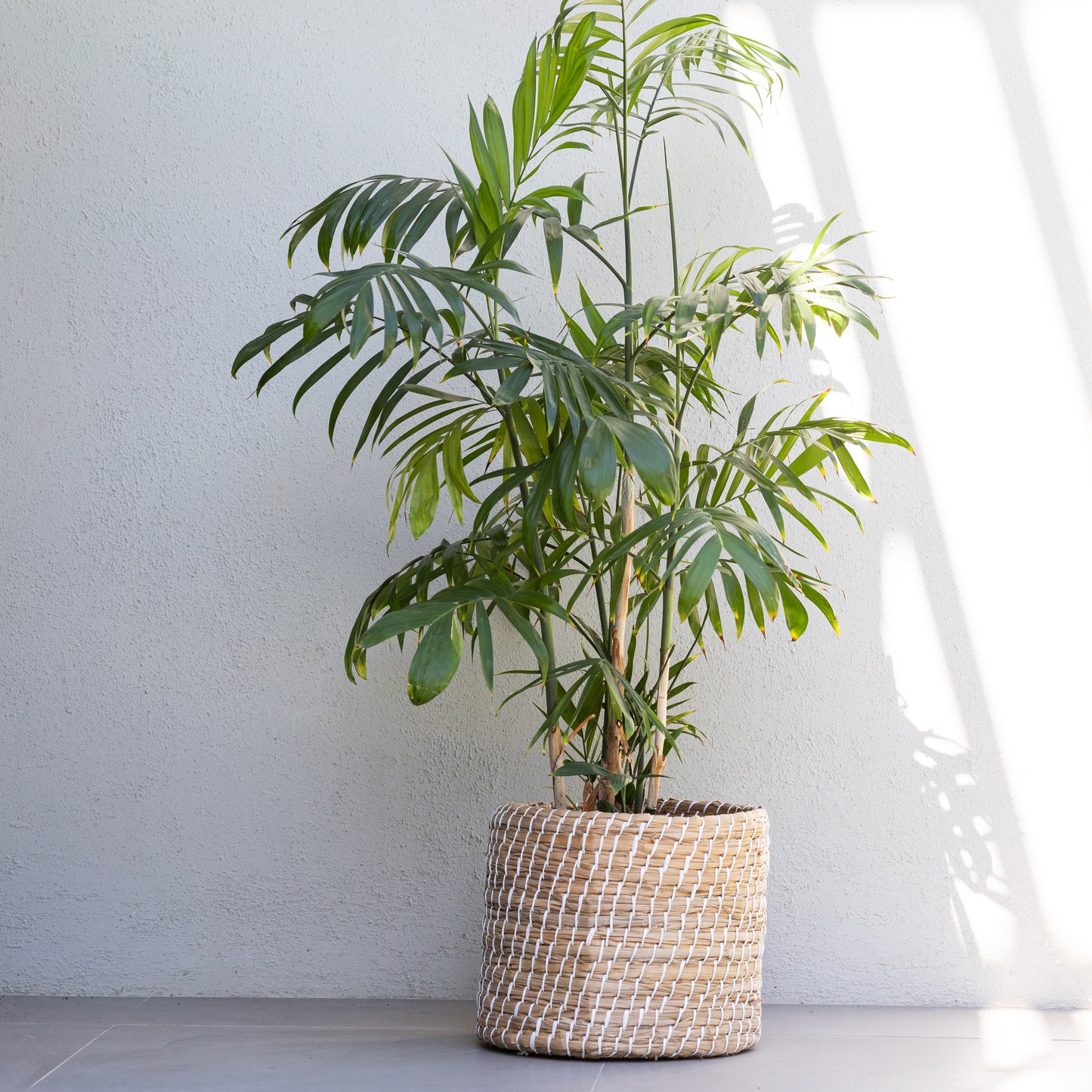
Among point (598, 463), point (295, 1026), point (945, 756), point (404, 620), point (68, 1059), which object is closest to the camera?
Result: point (598, 463)

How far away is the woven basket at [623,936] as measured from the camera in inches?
60.2

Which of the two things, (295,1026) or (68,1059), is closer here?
(68,1059)

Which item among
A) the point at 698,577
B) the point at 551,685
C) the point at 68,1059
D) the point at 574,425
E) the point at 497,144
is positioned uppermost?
the point at 497,144

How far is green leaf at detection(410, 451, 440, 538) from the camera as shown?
5.32 feet

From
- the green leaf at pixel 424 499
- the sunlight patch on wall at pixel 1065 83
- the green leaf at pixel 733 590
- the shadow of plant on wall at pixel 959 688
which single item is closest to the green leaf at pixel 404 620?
the green leaf at pixel 424 499

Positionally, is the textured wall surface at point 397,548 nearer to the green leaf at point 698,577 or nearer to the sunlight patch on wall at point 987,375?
the sunlight patch on wall at point 987,375

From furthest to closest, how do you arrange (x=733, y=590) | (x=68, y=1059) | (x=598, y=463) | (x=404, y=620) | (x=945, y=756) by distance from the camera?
1. (x=945, y=756)
2. (x=68, y=1059)
3. (x=733, y=590)
4. (x=404, y=620)
5. (x=598, y=463)

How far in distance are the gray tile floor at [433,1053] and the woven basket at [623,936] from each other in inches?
1.9

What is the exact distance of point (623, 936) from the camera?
1.53 m

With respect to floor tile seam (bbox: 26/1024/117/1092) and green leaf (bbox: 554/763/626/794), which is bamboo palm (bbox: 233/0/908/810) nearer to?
green leaf (bbox: 554/763/626/794)

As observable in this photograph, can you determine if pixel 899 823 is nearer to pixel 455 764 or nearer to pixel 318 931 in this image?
pixel 455 764

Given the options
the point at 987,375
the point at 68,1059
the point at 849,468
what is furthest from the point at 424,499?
the point at 987,375

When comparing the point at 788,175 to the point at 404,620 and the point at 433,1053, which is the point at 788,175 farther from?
the point at 433,1053

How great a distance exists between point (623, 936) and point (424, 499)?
2.18 feet
